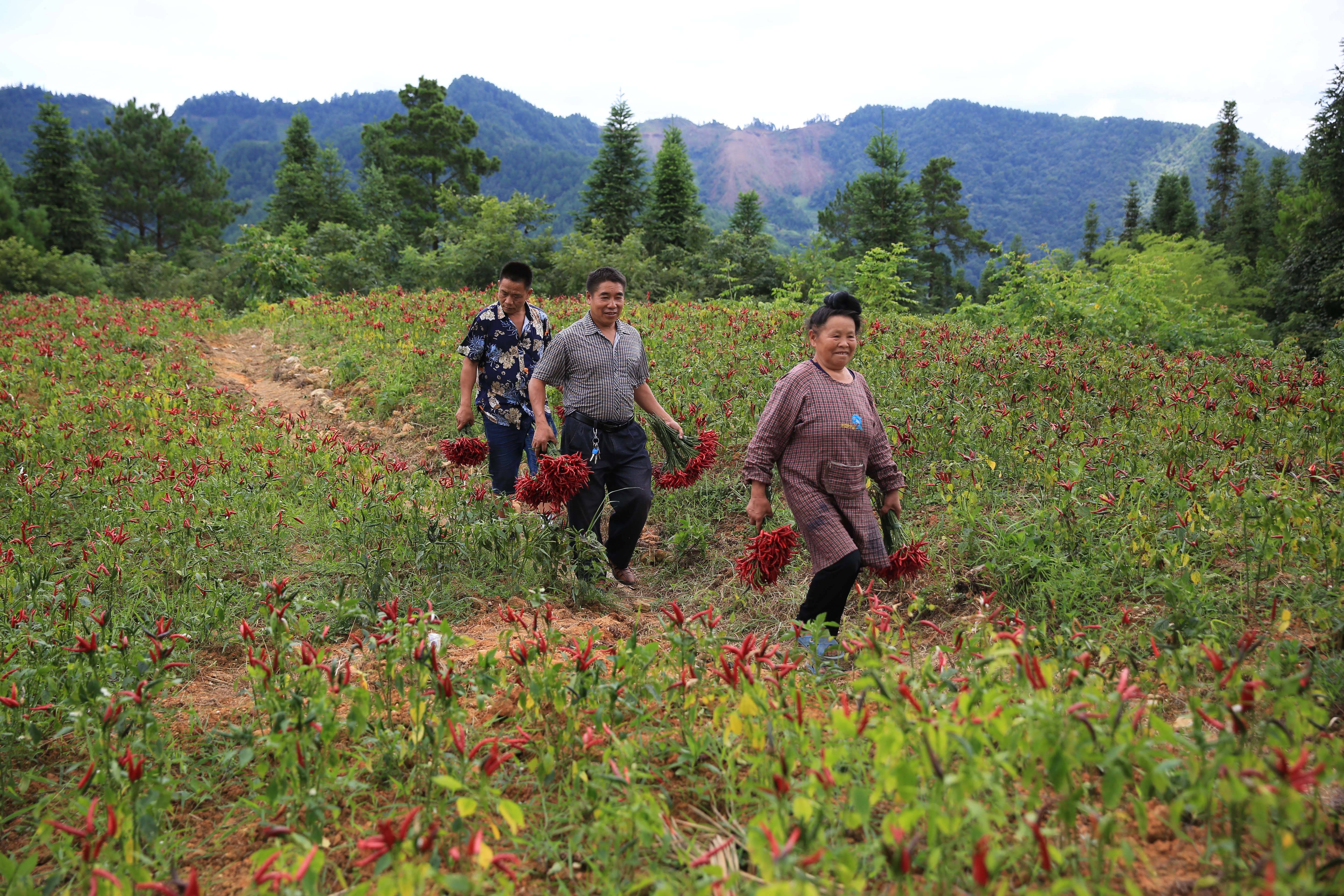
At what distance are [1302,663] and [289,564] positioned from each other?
5.17m

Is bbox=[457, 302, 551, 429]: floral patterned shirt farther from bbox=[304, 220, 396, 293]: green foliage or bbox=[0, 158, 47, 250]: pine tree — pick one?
bbox=[0, 158, 47, 250]: pine tree

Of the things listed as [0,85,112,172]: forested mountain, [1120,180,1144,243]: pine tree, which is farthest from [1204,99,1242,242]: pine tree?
[0,85,112,172]: forested mountain

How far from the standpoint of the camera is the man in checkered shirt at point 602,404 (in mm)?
4375

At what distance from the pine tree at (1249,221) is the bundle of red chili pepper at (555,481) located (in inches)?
1909

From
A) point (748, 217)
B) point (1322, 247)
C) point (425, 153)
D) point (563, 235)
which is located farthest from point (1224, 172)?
point (425, 153)

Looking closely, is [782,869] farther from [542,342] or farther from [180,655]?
[542,342]

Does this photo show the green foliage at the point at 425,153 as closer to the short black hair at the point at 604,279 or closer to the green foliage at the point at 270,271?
the green foliage at the point at 270,271

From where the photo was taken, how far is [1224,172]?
49.2 metres

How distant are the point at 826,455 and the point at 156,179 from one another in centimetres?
5391

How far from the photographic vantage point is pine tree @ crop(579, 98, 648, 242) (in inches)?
1206

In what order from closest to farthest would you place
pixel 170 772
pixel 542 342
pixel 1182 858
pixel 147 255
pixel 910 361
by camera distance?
1. pixel 1182 858
2. pixel 170 772
3. pixel 542 342
4. pixel 910 361
5. pixel 147 255

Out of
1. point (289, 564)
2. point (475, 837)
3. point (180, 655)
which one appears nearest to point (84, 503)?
point (289, 564)

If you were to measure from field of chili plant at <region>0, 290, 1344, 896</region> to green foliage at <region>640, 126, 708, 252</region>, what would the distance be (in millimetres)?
24972

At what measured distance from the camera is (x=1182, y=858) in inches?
73.5
